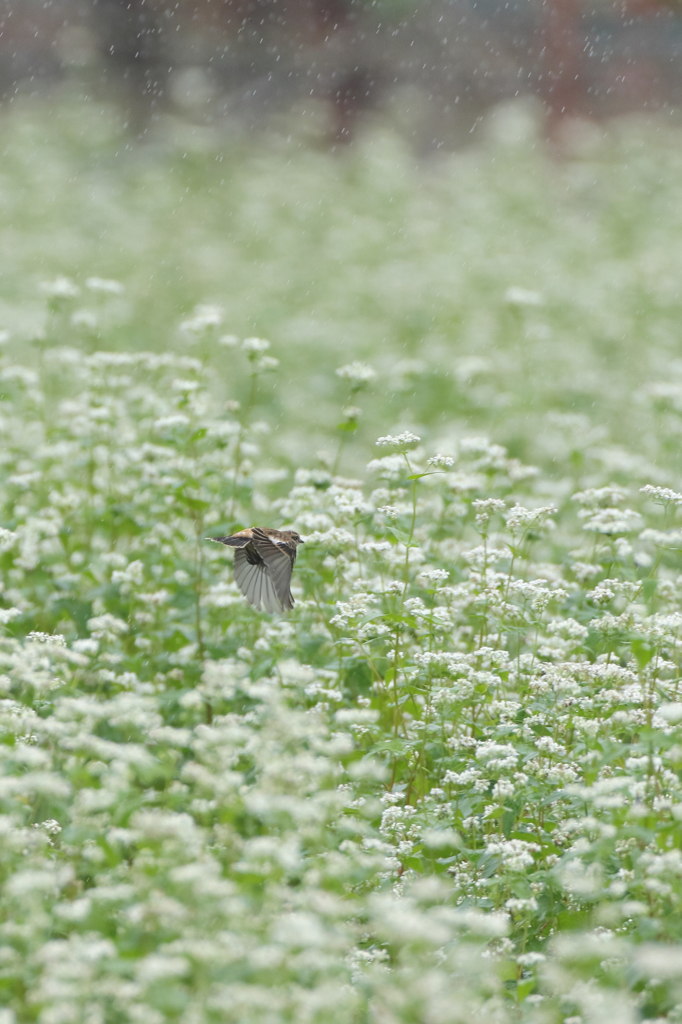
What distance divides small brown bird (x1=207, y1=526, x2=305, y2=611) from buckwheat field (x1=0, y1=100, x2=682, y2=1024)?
0.71 feet

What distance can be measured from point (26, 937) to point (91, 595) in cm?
248

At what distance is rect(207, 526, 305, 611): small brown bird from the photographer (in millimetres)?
4031

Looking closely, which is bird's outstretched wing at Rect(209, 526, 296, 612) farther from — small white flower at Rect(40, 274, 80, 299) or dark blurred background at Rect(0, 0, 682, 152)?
dark blurred background at Rect(0, 0, 682, 152)

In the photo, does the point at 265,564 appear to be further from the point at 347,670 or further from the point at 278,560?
the point at 347,670

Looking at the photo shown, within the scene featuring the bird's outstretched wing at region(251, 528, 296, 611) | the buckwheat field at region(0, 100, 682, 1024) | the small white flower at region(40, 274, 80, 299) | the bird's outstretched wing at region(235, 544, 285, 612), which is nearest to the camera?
the buckwheat field at region(0, 100, 682, 1024)

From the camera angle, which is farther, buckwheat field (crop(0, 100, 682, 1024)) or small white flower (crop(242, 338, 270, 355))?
small white flower (crop(242, 338, 270, 355))

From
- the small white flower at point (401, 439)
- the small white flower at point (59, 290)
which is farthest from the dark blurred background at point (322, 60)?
the small white flower at point (401, 439)

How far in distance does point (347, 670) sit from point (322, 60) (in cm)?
1794

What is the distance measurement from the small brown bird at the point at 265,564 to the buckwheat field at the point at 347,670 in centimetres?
22

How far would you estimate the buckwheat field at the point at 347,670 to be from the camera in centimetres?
252

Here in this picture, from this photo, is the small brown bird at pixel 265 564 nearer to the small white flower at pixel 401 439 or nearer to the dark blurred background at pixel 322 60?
Answer: the small white flower at pixel 401 439

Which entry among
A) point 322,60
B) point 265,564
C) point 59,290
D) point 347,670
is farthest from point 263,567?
point 322,60

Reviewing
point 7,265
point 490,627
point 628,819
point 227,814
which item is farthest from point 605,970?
point 7,265

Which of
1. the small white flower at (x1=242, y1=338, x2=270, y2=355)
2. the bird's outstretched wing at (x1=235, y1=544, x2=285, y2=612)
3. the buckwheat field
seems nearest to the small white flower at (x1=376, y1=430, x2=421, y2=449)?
the buckwheat field
